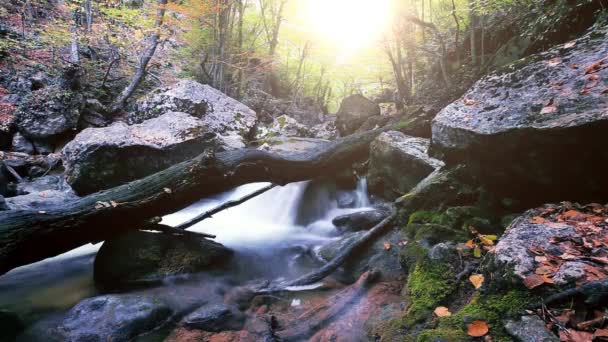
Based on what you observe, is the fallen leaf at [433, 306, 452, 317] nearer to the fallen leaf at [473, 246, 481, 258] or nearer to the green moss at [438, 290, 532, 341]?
the green moss at [438, 290, 532, 341]

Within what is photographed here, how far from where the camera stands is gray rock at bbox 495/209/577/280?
2590mm

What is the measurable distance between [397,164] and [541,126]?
3.74 metres

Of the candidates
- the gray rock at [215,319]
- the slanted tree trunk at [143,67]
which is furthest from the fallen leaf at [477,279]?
the slanted tree trunk at [143,67]

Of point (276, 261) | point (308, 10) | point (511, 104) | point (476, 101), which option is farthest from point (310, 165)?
point (308, 10)

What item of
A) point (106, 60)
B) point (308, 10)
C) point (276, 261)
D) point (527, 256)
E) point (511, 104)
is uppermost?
point (308, 10)

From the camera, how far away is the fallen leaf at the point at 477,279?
2928 mm

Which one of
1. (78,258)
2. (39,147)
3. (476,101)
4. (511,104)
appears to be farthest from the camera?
(39,147)

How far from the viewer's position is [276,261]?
21.1 ft

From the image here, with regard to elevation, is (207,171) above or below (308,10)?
below

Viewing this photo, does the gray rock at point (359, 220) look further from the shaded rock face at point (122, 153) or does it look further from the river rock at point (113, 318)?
the shaded rock face at point (122, 153)

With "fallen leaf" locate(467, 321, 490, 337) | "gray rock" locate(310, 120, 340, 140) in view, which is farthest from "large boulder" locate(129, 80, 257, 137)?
"fallen leaf" locate(467, 321, 490, 337)

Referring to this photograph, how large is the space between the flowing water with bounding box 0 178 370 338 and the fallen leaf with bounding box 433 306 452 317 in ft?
10.2

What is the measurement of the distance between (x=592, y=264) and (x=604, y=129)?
1.43 meters

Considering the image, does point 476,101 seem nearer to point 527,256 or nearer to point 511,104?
point 511,104
